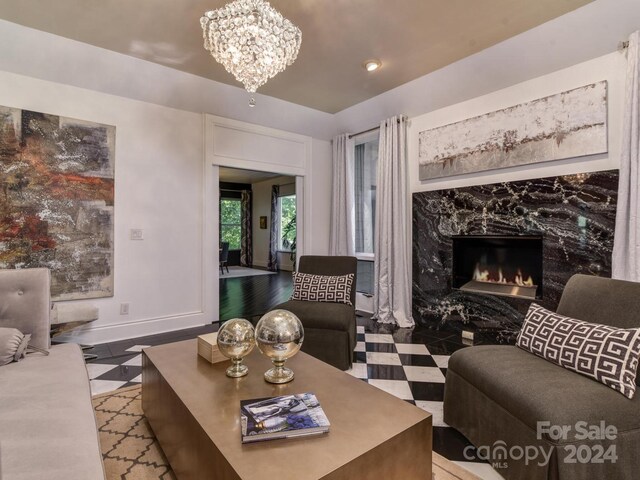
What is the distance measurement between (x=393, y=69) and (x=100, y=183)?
3048 mm

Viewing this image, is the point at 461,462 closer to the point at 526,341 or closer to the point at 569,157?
the point at 526,341

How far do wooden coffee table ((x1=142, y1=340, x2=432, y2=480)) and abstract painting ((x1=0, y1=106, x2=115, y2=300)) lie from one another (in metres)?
2.02

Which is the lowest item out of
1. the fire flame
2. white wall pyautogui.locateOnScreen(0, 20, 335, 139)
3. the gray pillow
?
the gray pillow

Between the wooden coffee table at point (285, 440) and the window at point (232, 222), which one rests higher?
the window at point (232, 222)

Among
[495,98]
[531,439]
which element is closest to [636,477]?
[531,439]

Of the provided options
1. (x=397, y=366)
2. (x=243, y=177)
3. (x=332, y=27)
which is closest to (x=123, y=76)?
(x=332, y=27)

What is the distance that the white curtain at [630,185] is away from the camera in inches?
91.5

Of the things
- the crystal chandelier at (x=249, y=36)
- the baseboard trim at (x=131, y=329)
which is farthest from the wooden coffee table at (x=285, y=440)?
the baseboard trim at (x=131, y=329)

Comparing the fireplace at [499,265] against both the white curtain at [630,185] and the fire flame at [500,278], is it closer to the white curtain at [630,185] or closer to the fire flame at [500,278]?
the fire flame at [500,278]

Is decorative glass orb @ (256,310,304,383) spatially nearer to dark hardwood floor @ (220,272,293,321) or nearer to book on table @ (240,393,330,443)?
book on table @ (240,393,330,443)

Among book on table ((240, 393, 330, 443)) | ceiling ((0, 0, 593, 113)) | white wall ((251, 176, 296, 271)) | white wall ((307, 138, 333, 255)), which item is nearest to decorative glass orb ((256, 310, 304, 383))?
book on table ((240, 393, 330, 443))

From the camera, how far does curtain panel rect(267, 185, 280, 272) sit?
29.3 feet

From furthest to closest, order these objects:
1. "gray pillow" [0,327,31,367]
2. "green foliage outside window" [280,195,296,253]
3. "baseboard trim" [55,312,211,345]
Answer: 1. "green foliage outside window" [280,195,296,253]
2. "baseboard trim" [55,312,211,345]
3. "gray pillow" [0,327,31,367]

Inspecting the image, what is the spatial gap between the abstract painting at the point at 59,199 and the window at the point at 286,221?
565 centimetres
